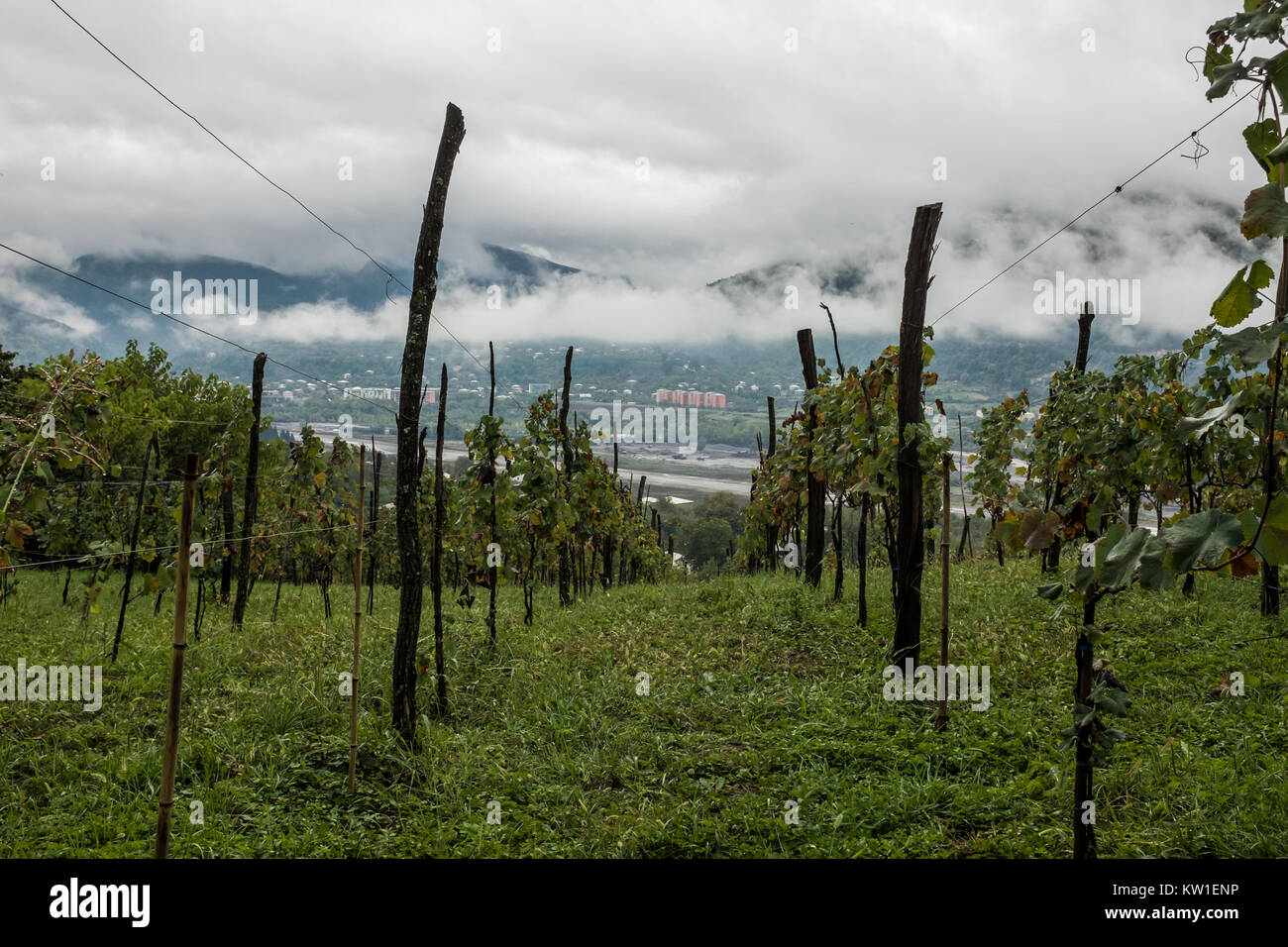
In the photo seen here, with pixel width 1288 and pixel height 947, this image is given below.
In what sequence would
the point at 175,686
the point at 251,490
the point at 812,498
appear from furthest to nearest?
the point at 812,498 < the point at 251,490 < the point at 175,686

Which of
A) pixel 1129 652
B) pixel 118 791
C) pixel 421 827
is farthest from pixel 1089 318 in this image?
pixel 118 791

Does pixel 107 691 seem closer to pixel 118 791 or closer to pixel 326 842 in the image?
pixel 118 791

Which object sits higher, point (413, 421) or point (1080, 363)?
point (1080, 363)

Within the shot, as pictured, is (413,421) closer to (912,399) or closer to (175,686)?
(175,686)

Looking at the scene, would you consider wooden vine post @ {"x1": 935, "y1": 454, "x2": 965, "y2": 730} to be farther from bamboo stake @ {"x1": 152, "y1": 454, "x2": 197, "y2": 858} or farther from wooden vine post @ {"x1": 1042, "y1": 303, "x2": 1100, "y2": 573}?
wooden vine post @ {"x1": 1042, "y1": 303, "x2": 1100, "y2": 573}

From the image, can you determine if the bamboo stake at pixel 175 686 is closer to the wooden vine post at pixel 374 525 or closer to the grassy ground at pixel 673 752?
the grassy ground at pixel 673 752

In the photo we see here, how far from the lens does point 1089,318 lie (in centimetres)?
1255

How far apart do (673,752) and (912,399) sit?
13.2 ft

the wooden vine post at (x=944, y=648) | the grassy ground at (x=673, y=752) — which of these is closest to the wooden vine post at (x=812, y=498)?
the grassy ground at (x=673, y=752)

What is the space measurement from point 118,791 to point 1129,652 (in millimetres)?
8882

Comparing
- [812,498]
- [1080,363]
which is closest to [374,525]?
[812,498]

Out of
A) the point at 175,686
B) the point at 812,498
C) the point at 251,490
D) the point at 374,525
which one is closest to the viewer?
the point at 175,686

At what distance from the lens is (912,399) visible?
23.6 feet

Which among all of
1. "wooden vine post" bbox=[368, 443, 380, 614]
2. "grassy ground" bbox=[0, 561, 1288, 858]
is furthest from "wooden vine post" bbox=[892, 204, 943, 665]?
"wooden vine post" bbox=[368, 443, 380, 614]
